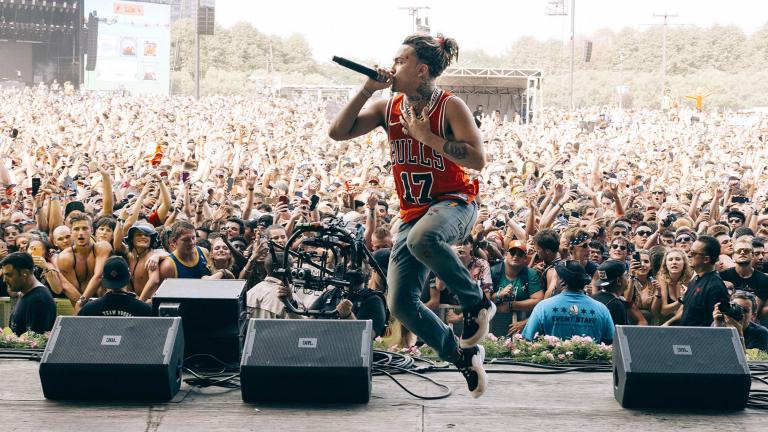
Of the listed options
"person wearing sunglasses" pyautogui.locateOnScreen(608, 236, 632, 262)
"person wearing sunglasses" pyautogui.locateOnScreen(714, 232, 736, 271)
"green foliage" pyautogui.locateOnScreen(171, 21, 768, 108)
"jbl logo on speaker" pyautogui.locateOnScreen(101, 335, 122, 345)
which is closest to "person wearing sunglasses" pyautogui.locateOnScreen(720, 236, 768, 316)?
"person wearing sunglasses" pyautogui.locateOnScreen(714, 232, 736, 271)

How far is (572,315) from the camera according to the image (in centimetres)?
672

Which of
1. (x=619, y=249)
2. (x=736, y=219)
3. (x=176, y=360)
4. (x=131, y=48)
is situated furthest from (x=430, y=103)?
(x=131, y=48)

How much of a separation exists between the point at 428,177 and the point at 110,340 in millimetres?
1852

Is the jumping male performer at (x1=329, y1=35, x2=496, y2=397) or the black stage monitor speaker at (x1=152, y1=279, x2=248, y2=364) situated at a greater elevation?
the jumping male performer at (x1=329, y1=35, x2=496, y2=397)

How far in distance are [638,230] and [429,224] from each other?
587 cm

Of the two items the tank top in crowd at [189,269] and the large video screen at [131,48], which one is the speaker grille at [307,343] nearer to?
the tank top in crowd at [189,269]

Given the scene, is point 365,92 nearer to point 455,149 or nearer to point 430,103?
point 430,103

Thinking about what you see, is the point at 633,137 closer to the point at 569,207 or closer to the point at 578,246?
the point at 569,207

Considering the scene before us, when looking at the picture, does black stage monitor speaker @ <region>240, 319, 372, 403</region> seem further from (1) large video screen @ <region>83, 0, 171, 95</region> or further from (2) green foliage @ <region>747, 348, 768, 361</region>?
(1) large video screen @ <region>83, 0, 171, 95</region>

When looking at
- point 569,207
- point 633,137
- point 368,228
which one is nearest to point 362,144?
point 633,137

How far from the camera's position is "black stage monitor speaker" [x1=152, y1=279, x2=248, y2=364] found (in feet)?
19.4

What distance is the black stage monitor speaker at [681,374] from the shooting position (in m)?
5.09

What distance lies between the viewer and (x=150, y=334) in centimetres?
534

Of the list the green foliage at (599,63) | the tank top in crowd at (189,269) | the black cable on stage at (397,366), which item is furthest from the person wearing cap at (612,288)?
the green foliage at (599,63)
